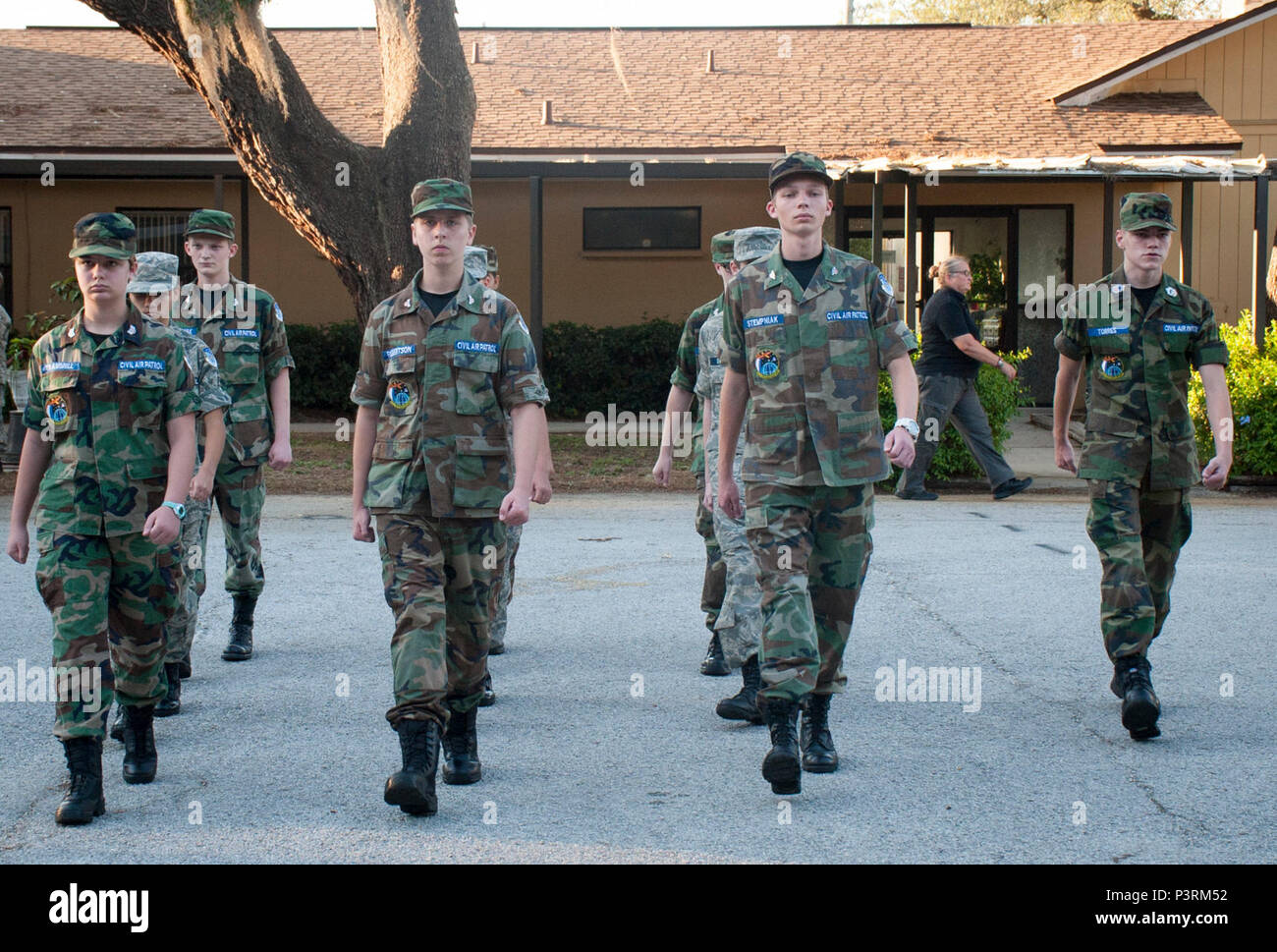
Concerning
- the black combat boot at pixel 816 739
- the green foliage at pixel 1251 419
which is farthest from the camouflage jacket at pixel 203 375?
the green foliage at pixel 1251 419

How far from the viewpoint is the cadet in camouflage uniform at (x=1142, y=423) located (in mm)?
5582

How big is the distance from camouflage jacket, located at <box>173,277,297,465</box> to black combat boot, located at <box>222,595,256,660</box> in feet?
2.30

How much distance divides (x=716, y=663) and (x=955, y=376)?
6007mm

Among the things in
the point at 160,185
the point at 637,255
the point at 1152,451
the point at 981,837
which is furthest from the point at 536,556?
the point at 160,185

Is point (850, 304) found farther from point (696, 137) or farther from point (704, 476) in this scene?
point (696, 137)

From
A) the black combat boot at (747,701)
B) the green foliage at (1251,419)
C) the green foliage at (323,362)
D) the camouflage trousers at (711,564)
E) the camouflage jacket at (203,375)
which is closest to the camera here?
the camouflage jacket at (203,375)

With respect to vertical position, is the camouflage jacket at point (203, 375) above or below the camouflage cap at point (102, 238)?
below

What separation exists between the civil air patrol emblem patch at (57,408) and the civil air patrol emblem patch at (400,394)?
1.07 m

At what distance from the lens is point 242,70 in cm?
1243

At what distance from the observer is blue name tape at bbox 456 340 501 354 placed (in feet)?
15.6

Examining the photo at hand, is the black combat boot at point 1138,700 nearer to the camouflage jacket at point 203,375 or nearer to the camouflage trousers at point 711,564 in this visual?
the camouflage trousers at point 711,564

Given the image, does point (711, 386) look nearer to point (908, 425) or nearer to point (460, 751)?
point (908, 425)

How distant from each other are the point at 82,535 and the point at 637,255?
15366 mm

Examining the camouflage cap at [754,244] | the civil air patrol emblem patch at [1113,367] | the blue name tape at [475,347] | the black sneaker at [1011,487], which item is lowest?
the black sneaker at [1011,487]
